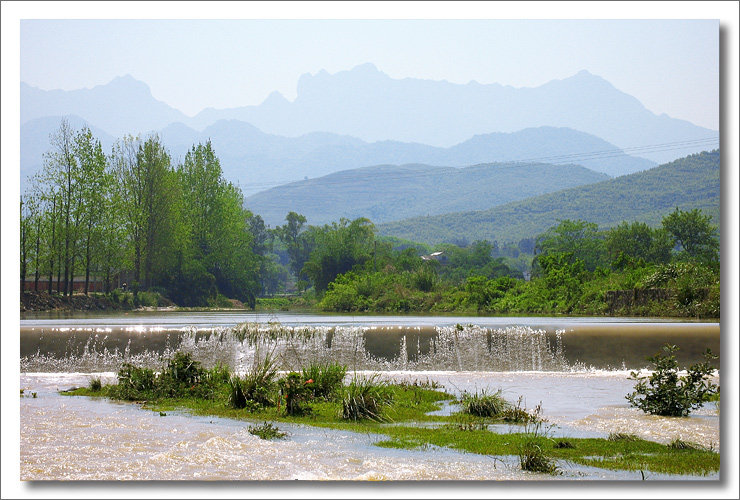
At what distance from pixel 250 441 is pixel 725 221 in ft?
17.9

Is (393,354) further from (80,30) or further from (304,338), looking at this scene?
(80,30)

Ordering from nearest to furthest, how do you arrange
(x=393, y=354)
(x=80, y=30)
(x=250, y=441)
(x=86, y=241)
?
1. (x=250, y=441)
2. (x=80, y=30)
3. (x=393, y=354)
4. (x=86, y=241)

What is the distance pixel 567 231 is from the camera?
177 feet

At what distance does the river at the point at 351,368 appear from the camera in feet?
21.1

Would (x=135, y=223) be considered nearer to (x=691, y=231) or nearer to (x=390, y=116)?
(x=691, y=231)

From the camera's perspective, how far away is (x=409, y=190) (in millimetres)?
166750

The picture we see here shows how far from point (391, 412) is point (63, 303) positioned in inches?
950

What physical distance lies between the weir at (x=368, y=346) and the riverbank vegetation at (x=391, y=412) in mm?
1996

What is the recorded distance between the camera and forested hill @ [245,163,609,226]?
477 ft

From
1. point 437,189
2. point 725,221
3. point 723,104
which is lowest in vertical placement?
point 725,221

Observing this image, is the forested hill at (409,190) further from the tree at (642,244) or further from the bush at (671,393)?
the bush at (671,393)

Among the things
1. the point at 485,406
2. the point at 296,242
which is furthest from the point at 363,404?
the point at 296,242

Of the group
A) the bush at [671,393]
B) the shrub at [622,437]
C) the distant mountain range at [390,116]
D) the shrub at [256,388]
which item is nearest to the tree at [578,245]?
the distant mountain range at [390,116]
